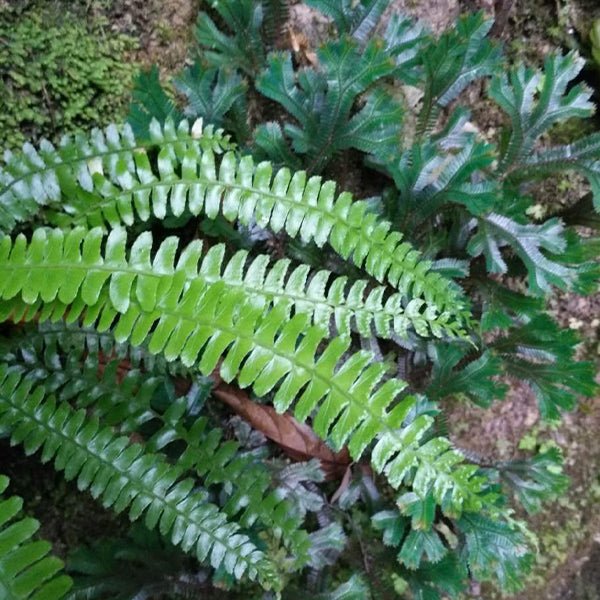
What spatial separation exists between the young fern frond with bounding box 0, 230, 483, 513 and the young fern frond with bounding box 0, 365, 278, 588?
390 millimetres

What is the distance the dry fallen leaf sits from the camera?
2539 millimetres

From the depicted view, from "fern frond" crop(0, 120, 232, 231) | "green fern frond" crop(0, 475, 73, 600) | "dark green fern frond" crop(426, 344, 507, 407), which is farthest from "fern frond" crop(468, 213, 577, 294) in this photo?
"green fern frond" crop(0, 475, 73, 600)

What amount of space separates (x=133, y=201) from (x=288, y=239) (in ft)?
2.28

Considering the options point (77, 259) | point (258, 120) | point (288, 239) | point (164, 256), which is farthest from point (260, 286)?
point (258, 120)

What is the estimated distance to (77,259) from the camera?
67.8 inches

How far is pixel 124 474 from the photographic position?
1.93 meters

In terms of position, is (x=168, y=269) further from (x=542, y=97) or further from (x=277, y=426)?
(x=542, y=97)

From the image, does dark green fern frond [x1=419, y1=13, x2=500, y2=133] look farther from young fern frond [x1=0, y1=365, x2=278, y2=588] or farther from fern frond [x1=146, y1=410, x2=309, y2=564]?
young fern frond [x1=0, y1=365, x2=278, y2=588]

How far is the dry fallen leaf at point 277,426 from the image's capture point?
8.33 feet

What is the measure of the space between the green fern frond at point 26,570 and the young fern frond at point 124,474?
A: 0.38 meters

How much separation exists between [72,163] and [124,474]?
3.39ft

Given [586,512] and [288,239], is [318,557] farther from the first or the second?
[586,512]

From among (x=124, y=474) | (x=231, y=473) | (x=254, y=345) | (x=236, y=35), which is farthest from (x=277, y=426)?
(x=236, y=35)

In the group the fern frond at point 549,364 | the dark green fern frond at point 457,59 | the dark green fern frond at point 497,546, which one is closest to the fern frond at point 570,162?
the dark green fern frond at point 457,59
